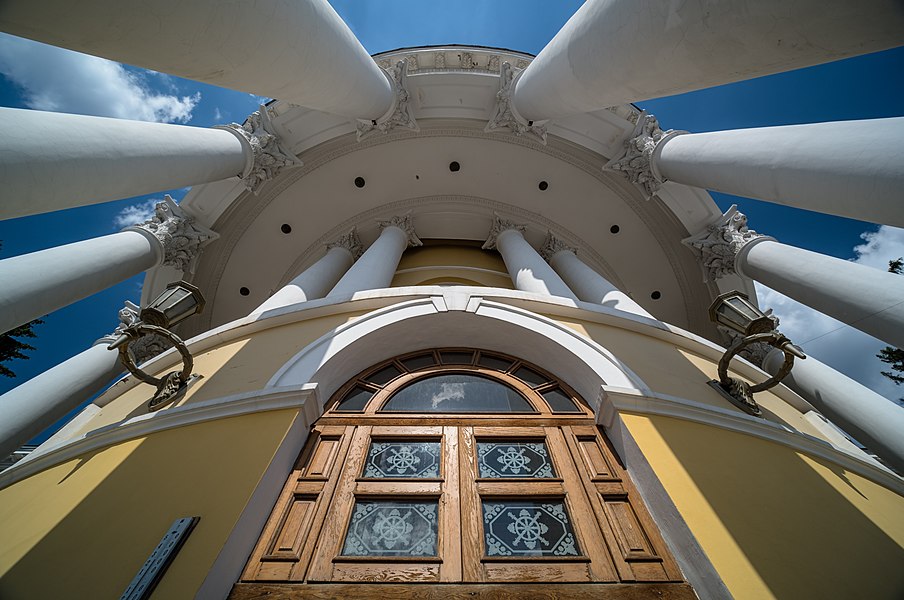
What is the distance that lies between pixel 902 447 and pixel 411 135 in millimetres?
12925

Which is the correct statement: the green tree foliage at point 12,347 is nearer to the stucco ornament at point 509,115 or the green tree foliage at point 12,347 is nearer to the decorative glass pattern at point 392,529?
the decorative glass pattern at point 392,529

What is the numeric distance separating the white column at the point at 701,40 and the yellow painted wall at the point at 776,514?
11.7 feet

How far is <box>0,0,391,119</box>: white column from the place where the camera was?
311cm

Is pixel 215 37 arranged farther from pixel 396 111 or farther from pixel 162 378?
pixel 396 111

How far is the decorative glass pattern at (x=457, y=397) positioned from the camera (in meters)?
5.03

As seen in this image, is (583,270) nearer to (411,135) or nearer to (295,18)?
(411,135)

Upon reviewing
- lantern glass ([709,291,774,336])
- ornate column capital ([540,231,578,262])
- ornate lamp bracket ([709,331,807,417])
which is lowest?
ornate lamp bracket ([709,331,807,417])

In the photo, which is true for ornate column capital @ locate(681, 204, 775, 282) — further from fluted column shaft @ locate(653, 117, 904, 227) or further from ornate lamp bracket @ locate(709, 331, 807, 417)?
ornate lamp bracket @ locate(709, 331, 807, 417)

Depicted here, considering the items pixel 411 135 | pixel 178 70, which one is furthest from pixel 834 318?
pixel 411 135

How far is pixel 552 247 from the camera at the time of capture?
13148mm

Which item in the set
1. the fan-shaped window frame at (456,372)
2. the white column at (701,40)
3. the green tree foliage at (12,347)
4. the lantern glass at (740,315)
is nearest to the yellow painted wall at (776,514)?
the fan-shaped window frame at (456,372)

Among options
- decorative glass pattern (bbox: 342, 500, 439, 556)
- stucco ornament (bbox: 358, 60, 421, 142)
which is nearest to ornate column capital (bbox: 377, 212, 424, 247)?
stucco ornament (bbox: 358, 60, 421, 142)

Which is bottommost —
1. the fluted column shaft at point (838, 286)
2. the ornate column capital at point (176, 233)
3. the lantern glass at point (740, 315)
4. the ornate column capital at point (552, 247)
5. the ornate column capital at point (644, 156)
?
the lantern glass at point (740, 315)

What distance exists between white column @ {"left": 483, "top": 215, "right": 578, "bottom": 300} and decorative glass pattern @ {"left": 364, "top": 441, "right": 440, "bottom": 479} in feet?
15.2
